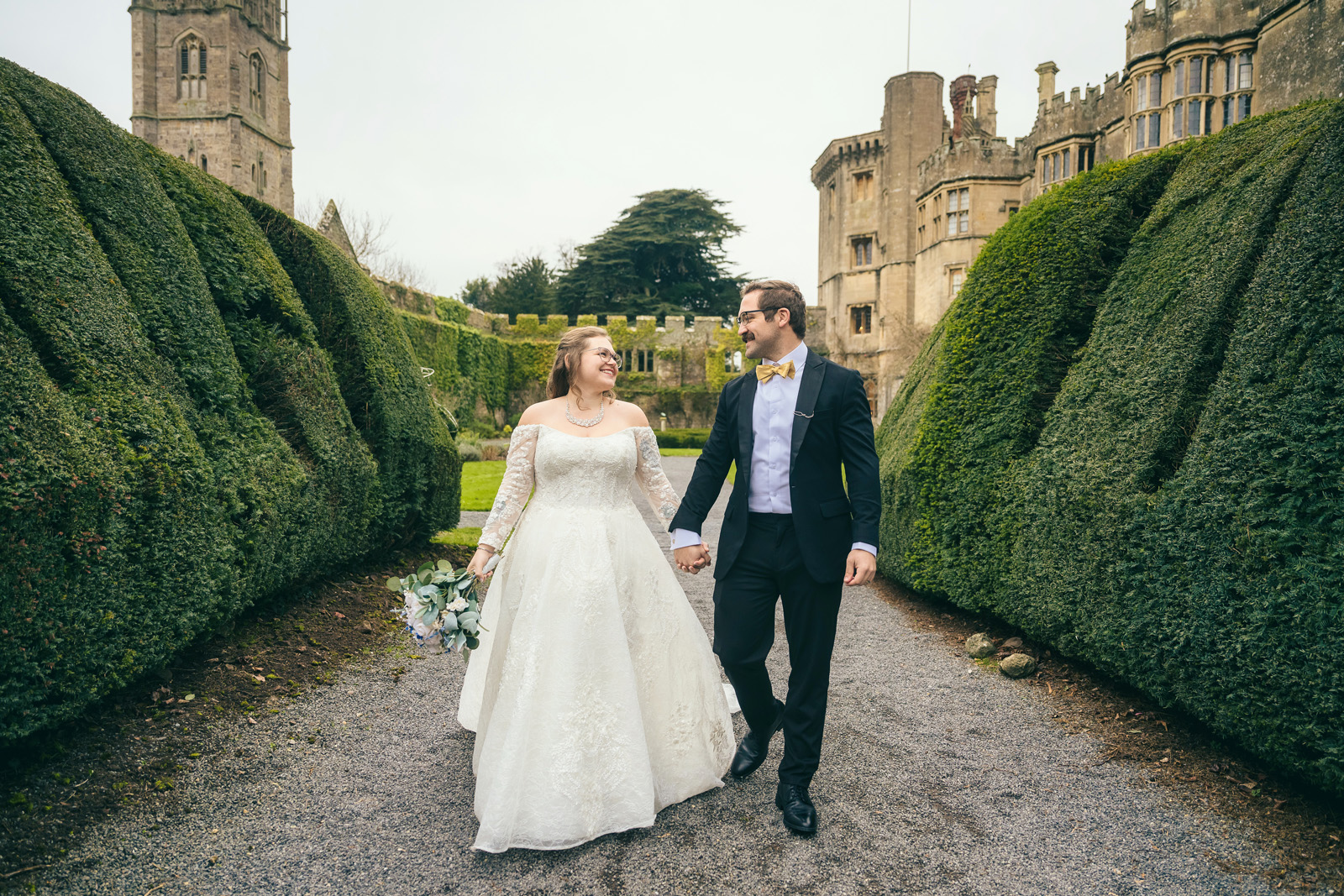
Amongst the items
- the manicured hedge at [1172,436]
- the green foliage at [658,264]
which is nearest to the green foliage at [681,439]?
the green foliage at [658,264]

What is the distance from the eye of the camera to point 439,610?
309 cm

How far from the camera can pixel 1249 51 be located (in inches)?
623

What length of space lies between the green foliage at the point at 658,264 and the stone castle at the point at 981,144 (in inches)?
302

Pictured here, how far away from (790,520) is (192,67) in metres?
48.8

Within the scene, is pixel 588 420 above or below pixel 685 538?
above

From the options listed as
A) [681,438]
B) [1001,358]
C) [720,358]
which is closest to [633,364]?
[720,358]

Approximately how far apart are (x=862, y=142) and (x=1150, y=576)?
34411mm

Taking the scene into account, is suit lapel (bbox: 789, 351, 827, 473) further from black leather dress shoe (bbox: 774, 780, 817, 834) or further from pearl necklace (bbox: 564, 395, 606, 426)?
black leather dress shoe (bbox: 774, 780, 817, 834)

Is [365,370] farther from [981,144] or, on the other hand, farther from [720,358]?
[720,358]

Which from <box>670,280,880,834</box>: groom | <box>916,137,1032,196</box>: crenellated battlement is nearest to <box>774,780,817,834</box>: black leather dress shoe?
<box>670,280,880,834</box>: groom

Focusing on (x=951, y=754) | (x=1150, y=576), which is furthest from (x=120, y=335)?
(x=1150, y=576)

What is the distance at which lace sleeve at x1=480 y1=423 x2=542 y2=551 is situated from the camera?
11.2ft

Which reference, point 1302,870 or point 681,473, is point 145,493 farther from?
point 681,473

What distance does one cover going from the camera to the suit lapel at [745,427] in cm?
322
